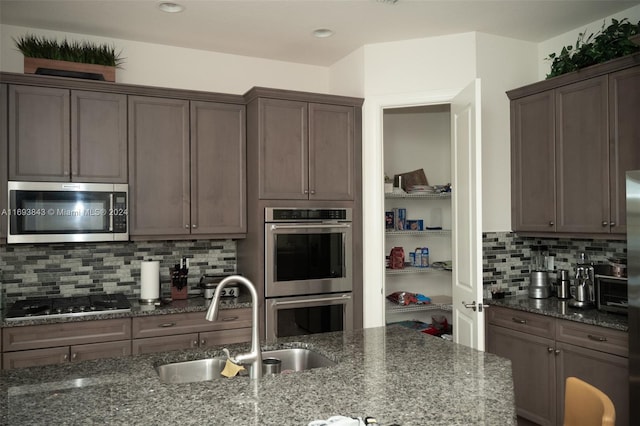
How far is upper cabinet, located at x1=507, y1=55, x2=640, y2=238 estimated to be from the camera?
3.11 metres

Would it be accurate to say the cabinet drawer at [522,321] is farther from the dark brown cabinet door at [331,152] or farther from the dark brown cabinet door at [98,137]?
the dark brown cabinet door at [98,137]

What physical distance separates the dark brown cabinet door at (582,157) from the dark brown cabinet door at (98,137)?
2.94 meters

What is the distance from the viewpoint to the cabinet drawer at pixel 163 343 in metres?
3.22

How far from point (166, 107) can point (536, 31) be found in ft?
8.83

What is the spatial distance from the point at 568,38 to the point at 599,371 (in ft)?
7.62

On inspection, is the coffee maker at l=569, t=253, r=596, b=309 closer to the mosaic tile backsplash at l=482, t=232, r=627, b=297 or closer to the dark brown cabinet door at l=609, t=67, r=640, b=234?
the mosaic tile backsplash at l=482, t=232, r=627, b=297

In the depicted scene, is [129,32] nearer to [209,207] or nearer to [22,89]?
[22,89]

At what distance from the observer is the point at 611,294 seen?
3.14 meters

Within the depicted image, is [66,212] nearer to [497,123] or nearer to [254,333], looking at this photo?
[254,333]

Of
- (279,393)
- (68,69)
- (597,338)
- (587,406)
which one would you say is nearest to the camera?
(279,393)

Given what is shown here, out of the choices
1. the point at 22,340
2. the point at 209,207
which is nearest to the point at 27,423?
the point at 22,340

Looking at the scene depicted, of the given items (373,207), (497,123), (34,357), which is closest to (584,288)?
(497,123)

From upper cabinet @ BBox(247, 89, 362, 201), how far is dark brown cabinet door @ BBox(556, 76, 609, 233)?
4.68 ft

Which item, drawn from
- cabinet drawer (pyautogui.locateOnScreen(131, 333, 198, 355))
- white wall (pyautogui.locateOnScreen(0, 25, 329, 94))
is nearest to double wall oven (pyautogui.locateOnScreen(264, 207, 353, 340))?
cabinet drawer (pyautogui.locateOnScreen(131, 333, 198, 355))
